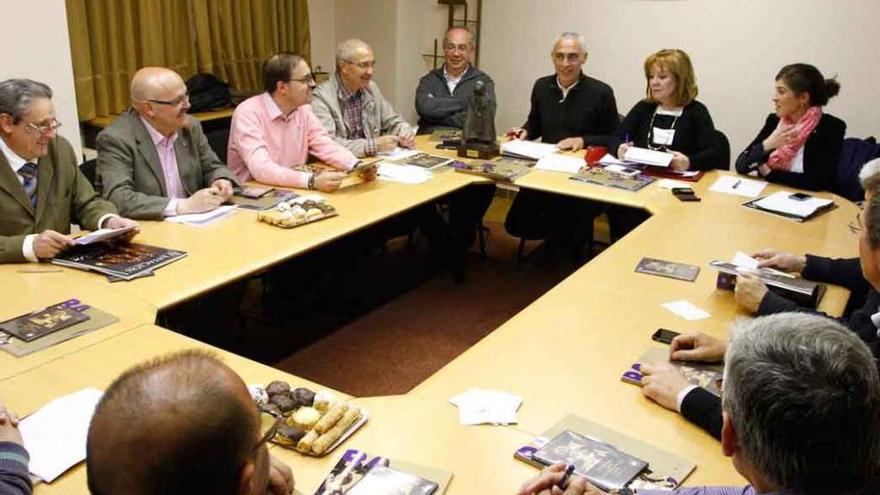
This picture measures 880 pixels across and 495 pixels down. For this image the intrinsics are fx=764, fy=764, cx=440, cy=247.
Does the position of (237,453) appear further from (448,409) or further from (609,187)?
(609,187)

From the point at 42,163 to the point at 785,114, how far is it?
3348 mm

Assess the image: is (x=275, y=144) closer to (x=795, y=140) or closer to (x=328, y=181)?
(x=328, y=181)

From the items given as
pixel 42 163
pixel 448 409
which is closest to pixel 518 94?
pixel 42 163

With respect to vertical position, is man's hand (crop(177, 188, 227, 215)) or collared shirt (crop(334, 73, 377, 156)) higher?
collared shirt (crop(334, 73, 377, 156))

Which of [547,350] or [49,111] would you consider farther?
[49,111]

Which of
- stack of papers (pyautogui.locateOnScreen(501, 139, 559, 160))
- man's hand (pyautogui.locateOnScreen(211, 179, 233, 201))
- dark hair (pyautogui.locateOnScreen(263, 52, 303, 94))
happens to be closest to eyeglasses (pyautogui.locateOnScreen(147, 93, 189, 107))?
man's hand (pyautogui.locateOnScreen(211, 179, 233, 201))

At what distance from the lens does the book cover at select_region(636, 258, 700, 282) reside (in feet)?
8.70

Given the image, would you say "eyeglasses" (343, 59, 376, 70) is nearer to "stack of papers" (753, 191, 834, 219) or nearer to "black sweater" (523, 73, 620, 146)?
"black sweater" (523, 73, 620, 146)

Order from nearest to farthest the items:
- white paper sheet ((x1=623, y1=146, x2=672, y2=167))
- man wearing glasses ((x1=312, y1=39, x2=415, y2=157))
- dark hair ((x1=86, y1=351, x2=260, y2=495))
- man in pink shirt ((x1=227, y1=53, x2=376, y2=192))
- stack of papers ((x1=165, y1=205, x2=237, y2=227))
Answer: dark hair ((x1=86, y1=351, x2=260, y2=495)), stack of papers ((x1=165, y1=205, x2=237, y2=227)), man in pink shirt ((x1=227, y1=53, x2=376, y2=192)), white paper sheet ((x1=623, y1=146, x2=672, y2=167)), man wearing glasses ((x1=312, y1=39, x2=415, y2=157))

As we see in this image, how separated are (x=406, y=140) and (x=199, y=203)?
62.7 inches

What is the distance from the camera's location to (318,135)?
155 inches

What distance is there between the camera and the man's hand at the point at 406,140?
436cm

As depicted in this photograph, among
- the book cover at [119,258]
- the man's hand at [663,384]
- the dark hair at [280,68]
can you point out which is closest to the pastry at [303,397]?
the man's hand at [663,384]

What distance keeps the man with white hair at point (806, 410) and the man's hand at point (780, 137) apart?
293cm
